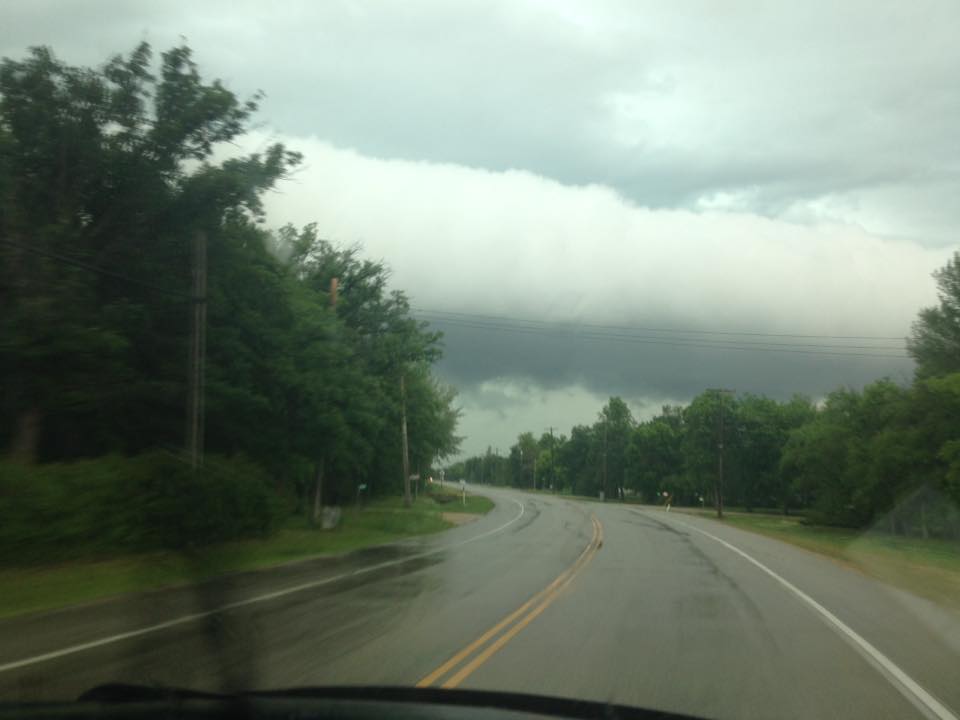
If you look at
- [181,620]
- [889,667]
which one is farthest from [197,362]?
[889,667]

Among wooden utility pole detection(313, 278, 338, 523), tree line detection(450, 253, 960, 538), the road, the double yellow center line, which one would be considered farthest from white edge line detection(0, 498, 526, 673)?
tree line detection(450, 253, 960, 538)

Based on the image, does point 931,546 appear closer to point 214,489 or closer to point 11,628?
point 214,489

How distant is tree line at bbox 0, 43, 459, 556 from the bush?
319 mm

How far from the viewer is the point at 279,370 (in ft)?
86.7

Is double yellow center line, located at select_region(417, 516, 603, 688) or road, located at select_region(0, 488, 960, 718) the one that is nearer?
road, located at select_region(0, 488, 960, 718)

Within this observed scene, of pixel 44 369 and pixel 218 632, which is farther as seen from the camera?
pixel 44 369

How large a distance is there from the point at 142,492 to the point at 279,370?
780 cm

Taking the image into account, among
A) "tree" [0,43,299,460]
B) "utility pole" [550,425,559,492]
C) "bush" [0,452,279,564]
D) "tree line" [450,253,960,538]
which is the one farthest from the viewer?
"utility pole" [550,425,559,492]

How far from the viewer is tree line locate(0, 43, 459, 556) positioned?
20.3 meters

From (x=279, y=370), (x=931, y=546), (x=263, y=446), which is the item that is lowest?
(x=931, y=546)

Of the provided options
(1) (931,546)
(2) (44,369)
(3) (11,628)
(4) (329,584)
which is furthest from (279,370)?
(1) (931,546)

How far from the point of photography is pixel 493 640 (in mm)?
10195

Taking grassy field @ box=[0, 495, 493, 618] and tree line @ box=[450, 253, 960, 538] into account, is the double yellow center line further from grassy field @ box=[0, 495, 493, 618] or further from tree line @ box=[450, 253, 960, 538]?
tree line @ box=[450, 253, 960, 538]

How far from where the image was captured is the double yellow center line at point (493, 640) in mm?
8188
